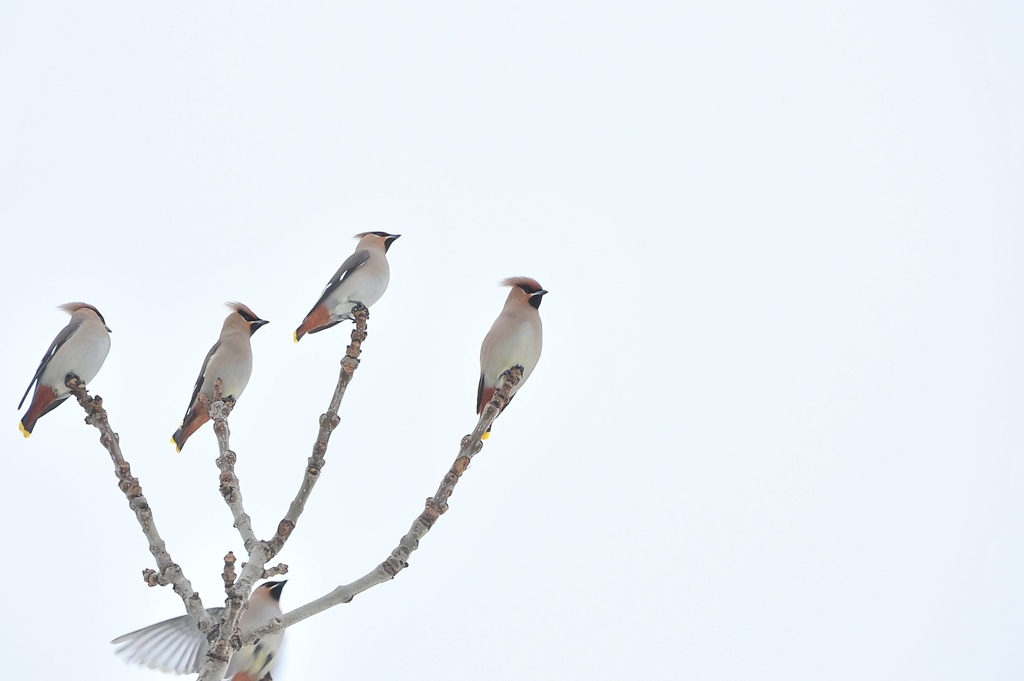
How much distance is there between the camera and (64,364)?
5008 mm

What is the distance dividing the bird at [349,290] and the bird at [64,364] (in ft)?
4.02

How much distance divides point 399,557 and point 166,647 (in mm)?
1882

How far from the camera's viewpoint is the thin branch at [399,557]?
370 centimetres

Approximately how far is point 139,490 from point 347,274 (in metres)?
2.47

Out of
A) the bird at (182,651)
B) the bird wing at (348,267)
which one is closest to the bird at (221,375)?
the bird wing at (348,267)

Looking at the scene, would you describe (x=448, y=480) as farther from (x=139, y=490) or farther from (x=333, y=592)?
(x=139, y=490)

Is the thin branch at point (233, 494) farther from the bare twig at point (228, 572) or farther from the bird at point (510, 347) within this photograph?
the bird at point (510, 347)

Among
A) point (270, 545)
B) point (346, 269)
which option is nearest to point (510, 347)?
point (270, 545)

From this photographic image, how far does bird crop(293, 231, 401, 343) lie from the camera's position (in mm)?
5938

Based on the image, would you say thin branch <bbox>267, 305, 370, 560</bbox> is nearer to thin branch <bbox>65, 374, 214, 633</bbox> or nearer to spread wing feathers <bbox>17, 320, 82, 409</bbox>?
thin branch <bbox>65, 374, 214, 633</bbox>

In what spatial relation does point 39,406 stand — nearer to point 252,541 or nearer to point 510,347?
point 252,541

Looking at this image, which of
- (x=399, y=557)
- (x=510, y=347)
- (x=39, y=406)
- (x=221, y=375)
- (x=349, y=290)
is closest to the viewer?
(x=399, y=557)

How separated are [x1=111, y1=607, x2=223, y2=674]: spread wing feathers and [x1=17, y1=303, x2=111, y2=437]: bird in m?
1.24

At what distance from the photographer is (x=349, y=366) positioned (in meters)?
4.21
